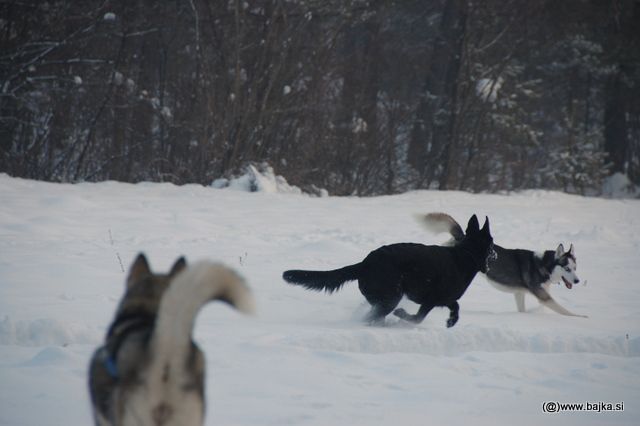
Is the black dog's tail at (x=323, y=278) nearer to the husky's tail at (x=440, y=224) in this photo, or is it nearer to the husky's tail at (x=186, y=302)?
the husky's tail at (x=440, y=224)

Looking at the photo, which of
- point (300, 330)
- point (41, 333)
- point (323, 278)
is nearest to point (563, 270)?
point (323, 278)

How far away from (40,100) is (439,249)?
1313 cm

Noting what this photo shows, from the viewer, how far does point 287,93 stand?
57.8ft

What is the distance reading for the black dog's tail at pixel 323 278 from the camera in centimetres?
655

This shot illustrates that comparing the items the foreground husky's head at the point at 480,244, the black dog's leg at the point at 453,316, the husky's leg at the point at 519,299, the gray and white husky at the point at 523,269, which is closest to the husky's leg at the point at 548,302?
the gray and white husky at the point at 523,269

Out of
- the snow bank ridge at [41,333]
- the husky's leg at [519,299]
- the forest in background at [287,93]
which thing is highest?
the forest in background at [287,93]

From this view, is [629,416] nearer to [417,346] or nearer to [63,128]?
[417,346]

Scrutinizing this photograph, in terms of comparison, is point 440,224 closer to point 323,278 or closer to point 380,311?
point 380,311

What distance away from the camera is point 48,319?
5.25 meters

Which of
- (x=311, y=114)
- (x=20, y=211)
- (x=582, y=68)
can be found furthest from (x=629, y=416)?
(x=582, y=68)

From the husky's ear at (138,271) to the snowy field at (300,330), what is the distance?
1183 millimetres

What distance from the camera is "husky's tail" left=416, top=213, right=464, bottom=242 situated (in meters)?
7.93

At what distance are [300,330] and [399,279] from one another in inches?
50.4

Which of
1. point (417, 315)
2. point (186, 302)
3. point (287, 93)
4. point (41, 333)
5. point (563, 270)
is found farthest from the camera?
point (287, 93)
